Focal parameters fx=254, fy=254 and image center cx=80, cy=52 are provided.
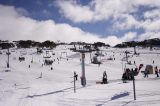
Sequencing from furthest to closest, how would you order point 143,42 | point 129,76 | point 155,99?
point 143,42
point 129,76
point 155,99

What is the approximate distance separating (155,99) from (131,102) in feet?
5.23

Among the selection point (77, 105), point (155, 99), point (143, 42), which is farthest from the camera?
point (143, 42)

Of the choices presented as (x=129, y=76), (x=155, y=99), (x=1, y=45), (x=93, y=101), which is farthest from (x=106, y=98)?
(x=1, y=45)

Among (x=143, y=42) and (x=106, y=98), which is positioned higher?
(x=143, y=42)

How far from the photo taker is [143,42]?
177750 mm

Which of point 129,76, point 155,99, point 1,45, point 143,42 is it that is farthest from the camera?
point 143,42

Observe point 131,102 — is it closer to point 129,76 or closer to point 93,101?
point 93,101

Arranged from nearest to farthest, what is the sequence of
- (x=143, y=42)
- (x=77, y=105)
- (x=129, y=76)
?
(x=77, y=105), (x=129, y=76), (x=143, y=42)

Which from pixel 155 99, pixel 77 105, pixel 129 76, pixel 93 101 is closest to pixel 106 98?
pixel 93 101

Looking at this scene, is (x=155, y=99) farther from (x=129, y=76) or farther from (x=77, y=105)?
Answer: (x=129, y=76)

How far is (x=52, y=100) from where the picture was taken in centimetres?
2230

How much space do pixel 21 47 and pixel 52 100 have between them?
472ft

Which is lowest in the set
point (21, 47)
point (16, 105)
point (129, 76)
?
point (16, 105)

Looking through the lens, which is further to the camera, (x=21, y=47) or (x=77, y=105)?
(x=21, y=47)
